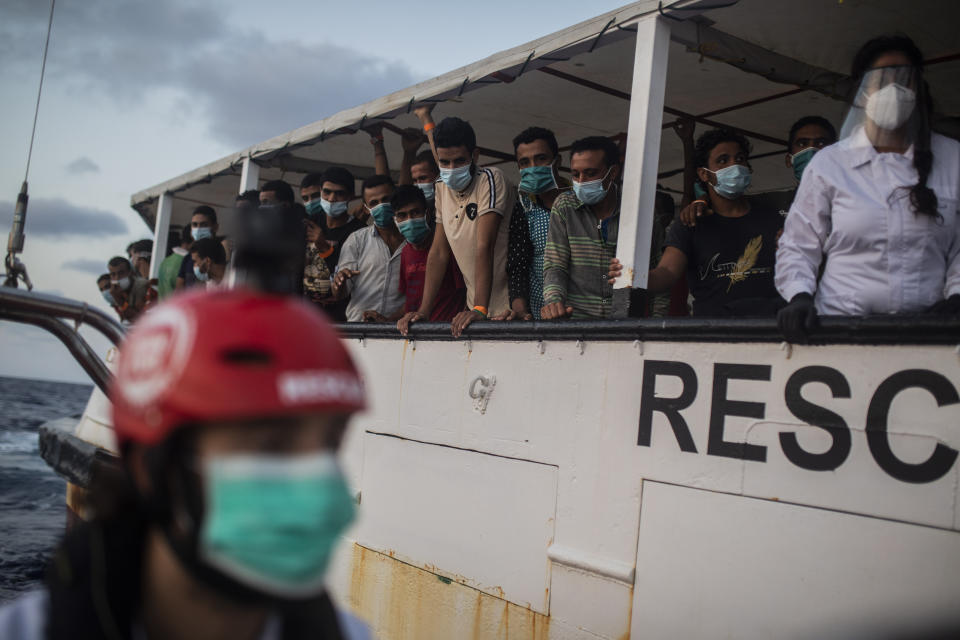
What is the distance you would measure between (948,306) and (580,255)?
1.89 meters

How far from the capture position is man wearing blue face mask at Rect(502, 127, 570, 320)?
4559 millimetres

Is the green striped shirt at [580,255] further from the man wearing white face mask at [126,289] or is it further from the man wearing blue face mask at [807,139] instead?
the man wearing white face mask at [126,289]

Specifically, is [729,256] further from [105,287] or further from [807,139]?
[105,287]

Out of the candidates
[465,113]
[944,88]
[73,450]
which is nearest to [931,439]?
[944,88]

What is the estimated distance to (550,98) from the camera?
18.3 feet

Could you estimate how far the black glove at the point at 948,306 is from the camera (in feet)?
8.93

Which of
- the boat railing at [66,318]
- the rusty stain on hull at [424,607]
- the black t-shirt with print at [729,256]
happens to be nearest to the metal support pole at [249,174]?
the rusty stain on hull at [424,607]

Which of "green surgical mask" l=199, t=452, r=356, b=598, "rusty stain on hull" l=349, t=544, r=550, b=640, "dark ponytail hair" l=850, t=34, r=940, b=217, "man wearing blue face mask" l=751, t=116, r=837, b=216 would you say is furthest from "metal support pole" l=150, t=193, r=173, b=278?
"green surgical mask" l=199, t=452, r=356, b=598

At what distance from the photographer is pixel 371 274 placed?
560cm

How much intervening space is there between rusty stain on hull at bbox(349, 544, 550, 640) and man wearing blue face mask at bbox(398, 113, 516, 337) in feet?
4.47

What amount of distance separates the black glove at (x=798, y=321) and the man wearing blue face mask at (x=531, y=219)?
1.84 meters

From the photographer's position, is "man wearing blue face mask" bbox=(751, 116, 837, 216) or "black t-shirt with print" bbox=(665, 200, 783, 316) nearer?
→ "black t-shirt with print" bbox=(665, 200, 783, 316)

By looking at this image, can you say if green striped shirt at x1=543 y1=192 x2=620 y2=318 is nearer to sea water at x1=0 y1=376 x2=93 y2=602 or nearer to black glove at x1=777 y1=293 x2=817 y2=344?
A: black glove at x1=777 y1=293 x2=817 y2=344

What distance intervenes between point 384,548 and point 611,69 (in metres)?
3.12
